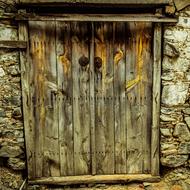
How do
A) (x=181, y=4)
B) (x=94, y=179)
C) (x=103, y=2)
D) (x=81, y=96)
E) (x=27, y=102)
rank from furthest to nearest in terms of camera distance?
1. (x=94, y=179)
2. (x=81, y=96)
3. (x=27, y=102)
4. (x=181, y=4)
5. (x=103, y=2)

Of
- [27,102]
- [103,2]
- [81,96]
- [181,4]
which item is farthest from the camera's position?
[81,96]

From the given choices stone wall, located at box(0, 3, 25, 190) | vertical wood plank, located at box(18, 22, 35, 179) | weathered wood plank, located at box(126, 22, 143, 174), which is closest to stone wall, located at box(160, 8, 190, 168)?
weathered wood plank, located at box(126, 22, 143, 174)

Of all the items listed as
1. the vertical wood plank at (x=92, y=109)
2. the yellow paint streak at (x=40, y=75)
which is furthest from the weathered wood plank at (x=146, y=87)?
the yellow paint streak at (x=40, y=75)

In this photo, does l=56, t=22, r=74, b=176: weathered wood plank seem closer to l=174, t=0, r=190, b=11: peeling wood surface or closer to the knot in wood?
the knot in wood

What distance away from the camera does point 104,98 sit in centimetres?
451

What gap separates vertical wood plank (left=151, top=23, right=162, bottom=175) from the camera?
170 inches

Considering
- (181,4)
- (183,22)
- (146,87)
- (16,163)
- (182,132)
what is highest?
(181,4)

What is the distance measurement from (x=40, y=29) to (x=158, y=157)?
6.82 ft

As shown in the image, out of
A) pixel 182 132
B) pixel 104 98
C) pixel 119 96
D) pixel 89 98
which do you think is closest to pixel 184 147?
pixel 182 132

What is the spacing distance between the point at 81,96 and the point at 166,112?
3.34 ft

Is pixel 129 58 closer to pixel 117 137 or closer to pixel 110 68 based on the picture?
pixel 110 68

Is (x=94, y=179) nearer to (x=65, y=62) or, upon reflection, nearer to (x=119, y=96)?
(x=119, y=96)

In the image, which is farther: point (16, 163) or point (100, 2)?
point (16, 163)

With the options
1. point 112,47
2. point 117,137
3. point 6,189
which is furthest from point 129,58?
point 6,189
